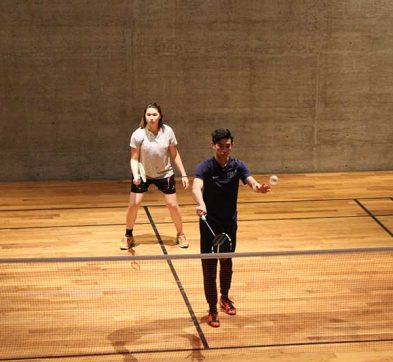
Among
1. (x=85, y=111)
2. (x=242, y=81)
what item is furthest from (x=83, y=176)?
(x=242, y=81)

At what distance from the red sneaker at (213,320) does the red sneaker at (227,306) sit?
25 centimetres

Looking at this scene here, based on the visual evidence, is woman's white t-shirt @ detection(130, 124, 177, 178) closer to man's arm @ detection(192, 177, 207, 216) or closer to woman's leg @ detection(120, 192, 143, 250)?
woman's leg @ detection(120, 192, 143, 250)

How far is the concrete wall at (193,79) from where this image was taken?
41.0 feet

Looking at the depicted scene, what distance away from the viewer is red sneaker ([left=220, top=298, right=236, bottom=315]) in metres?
7.43

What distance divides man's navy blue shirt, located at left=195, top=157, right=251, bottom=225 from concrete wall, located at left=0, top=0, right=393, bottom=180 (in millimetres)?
5879

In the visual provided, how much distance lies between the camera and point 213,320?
23.6 ft

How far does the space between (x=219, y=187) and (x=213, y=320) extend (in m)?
1.16

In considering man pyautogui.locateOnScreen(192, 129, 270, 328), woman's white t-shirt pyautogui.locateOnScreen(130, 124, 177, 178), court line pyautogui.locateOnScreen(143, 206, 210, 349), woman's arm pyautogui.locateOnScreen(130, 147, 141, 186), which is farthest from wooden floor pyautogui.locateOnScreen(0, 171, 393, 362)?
woman's white t-shirt pyautogui.locateOnScreen(130, 124, 177, 178)

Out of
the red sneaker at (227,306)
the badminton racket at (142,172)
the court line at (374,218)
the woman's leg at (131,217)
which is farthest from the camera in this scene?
the court line at (374,218)

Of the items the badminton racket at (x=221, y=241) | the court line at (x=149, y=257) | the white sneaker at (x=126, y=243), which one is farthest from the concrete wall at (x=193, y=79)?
the court line at (x=149, y=257)

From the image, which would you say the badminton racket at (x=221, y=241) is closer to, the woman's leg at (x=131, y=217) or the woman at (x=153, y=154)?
the woman at (x=153, y=154)

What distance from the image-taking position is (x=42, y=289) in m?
7.89

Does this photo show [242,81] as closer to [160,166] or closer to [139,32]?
[139,32]

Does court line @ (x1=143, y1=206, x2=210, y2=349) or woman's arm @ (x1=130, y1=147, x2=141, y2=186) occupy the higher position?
woman's arm @ (x1=130, y1=147, x2=141, y2=186)
